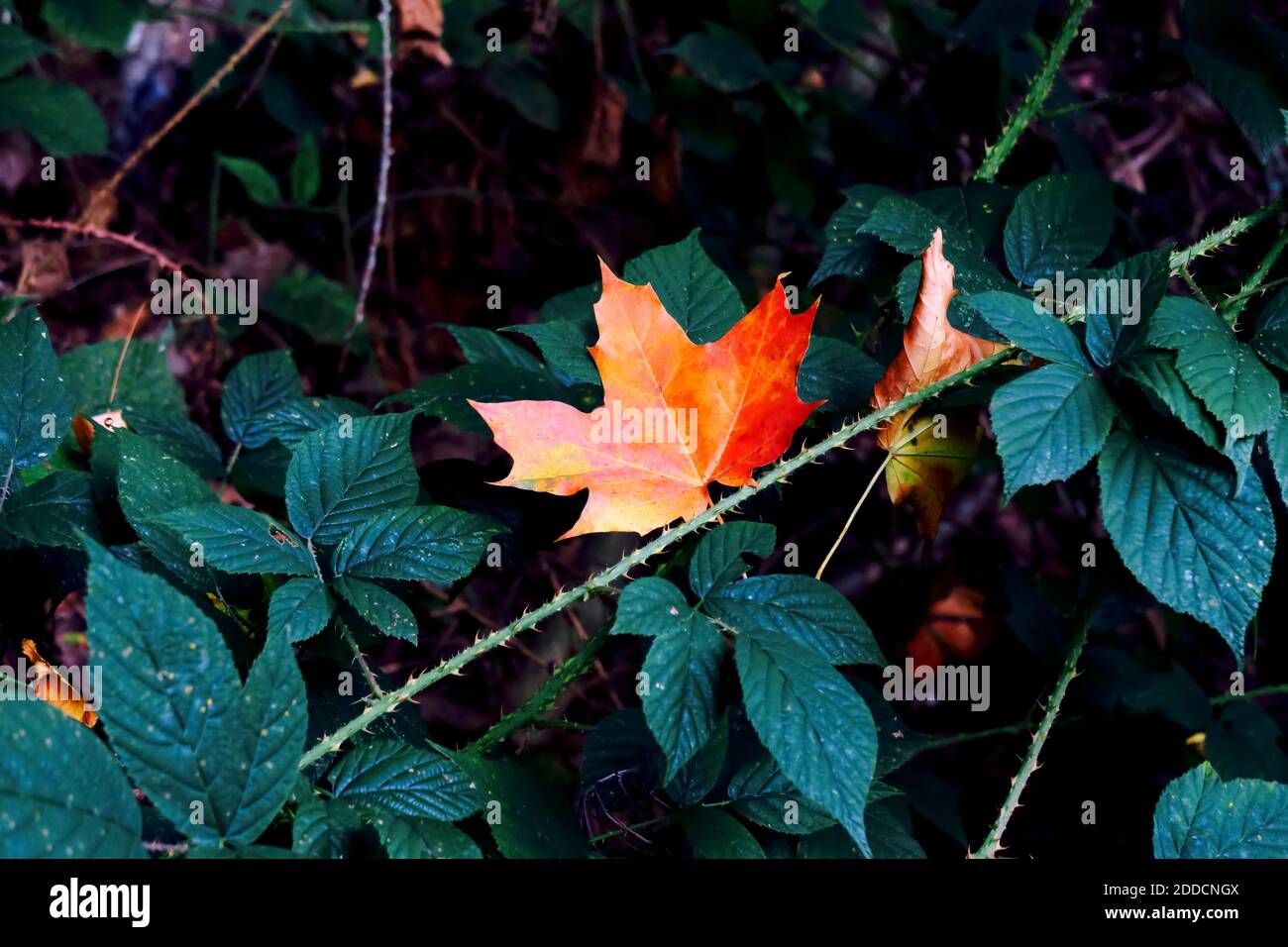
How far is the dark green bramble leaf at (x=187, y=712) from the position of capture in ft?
2.79

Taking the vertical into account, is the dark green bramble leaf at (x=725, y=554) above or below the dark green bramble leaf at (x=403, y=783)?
above

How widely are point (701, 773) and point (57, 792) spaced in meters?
0.64

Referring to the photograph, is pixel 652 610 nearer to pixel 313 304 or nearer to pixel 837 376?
pixel 837 376

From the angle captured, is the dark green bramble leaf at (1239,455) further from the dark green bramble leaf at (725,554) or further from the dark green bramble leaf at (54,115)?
the dark green bramble leaf at (54,115)

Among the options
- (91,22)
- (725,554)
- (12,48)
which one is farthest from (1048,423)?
(91,22)

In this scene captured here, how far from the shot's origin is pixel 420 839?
92cm

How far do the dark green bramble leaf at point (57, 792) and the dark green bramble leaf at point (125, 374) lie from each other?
1.19 metres

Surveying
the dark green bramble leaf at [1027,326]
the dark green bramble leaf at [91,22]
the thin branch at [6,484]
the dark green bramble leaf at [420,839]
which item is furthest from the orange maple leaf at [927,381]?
the dark green bramble leaf at [91,22]

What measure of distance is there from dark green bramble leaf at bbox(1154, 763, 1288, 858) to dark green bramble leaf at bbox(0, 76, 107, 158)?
2684 mm

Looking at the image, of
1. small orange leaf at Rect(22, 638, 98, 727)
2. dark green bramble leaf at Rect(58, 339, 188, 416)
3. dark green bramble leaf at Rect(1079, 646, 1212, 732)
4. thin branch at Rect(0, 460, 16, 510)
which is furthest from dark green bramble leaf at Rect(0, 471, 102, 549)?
dark green bramble leaf at Rect(1079, 646, 1212, 732)

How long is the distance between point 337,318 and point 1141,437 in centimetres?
233

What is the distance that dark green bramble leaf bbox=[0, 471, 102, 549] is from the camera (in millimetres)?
1203

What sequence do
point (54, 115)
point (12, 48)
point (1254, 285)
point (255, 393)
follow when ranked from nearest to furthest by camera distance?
point (1254, 285) → point (255, 393) → point (12, 48) → point (54, 115)

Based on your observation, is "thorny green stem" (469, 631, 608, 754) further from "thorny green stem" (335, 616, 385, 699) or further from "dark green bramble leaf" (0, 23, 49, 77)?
"dark green bramble leaf" (0, 23, 49, 77)
